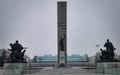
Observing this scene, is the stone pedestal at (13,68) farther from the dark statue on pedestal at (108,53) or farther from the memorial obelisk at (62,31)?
the memorial obelisk at (62,31)

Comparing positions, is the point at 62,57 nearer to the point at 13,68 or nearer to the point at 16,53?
the point at 16,53

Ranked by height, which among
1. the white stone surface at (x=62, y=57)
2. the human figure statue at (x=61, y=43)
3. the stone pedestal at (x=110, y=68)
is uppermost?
the human figure statue at (x=61, y=43)

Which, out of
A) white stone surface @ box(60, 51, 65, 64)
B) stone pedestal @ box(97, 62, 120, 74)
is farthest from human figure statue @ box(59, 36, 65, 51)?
stone pedestal @ box(97, 62, 120, 74)

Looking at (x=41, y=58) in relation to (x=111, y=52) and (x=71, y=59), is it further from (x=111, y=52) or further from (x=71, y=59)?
(x=111, y=52)

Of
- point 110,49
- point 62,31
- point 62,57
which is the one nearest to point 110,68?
point 110,49

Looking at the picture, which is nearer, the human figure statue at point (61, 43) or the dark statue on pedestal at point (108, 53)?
the dark statue on pedestal at point (108, 53)

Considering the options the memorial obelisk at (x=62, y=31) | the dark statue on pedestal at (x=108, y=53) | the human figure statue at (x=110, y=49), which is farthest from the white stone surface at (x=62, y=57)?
the human figure statue at (x=110, y=49)

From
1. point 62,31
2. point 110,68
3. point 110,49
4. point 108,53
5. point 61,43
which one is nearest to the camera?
point 110,68

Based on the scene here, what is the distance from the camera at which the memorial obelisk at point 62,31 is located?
38394 millimetres

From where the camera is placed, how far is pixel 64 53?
3878cm

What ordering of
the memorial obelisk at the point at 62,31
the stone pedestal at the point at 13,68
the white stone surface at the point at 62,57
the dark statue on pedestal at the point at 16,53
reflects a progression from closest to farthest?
the stone pedestal at the point at 13,68 → the dark statue on pedestal at the point at 16,53 → the white stone surface at the point at 62,57 → the memorial obelisk at the point at 62,31

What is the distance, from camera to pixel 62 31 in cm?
3941

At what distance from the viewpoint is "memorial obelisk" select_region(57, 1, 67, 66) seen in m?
38.4

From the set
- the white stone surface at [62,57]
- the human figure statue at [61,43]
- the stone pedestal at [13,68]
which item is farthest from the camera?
the human figure statue at [61,43]
